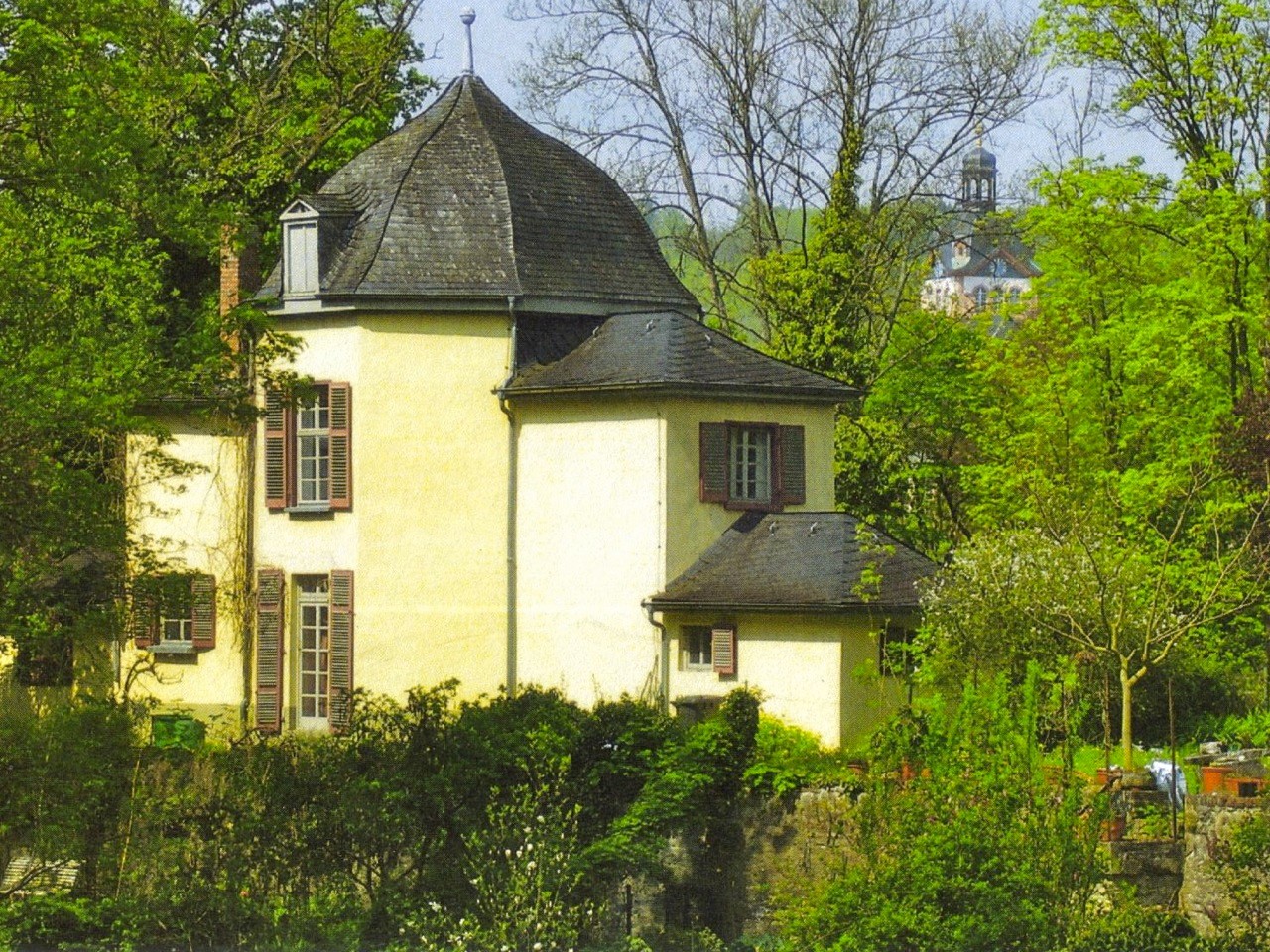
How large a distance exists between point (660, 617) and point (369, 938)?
1144 centimetres

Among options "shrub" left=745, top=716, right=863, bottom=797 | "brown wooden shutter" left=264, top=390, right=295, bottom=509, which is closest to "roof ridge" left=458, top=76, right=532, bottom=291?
"brown wooden shutter" left=264, top=390, right=295, bottom=509

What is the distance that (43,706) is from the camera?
31.3 m

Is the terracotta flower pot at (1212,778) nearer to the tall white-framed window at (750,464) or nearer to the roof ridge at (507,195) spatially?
the tall white-framed window at (750,464)

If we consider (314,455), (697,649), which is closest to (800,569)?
(697,649)

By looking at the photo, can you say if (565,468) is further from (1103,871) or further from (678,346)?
(1103,871)

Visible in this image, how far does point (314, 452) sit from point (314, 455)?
0.04 m

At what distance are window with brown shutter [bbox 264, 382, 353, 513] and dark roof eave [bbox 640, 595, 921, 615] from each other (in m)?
4.67

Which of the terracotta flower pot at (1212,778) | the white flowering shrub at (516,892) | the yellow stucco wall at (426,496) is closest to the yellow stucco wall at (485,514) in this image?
the yellow stucco wall at (426,496)

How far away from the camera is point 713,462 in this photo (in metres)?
29.2

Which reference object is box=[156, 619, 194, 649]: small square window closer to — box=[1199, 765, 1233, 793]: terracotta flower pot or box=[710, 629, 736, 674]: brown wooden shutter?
box=[710, 629, 736, 674]: brown wooden shutter

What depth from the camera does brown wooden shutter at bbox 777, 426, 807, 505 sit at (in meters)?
30.0

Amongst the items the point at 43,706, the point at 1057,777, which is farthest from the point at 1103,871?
the point at 43,706

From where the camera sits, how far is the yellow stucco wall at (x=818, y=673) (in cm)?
2694

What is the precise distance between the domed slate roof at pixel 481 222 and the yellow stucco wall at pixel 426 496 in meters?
0.63
